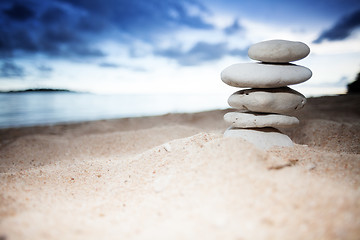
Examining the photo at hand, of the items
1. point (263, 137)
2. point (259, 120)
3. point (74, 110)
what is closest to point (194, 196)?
point (263, 137)

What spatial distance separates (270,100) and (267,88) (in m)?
0.38

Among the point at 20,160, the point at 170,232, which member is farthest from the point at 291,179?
the point at 20,160

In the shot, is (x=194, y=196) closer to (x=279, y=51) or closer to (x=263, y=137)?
(x=263, y=137)

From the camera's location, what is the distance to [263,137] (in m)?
3.96

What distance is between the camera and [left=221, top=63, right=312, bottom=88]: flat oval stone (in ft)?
12.6

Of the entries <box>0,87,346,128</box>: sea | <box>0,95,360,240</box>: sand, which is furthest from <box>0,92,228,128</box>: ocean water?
<box>0,95,360,240</box>: sand

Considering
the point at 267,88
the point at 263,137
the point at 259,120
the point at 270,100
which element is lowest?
the point at 263,137

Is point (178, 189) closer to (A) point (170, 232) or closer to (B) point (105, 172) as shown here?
(A) point (170, 232)

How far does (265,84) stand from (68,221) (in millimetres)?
3446

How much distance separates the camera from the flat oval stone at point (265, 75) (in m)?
3.83

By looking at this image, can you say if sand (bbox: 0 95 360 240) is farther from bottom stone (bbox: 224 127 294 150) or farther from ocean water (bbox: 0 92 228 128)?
ocean water (bbox: 0 92 228 128)

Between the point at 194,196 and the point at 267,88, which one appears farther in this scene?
the point at 267,88

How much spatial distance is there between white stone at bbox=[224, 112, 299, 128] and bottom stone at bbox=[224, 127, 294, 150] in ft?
0.38

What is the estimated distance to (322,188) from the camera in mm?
2121
